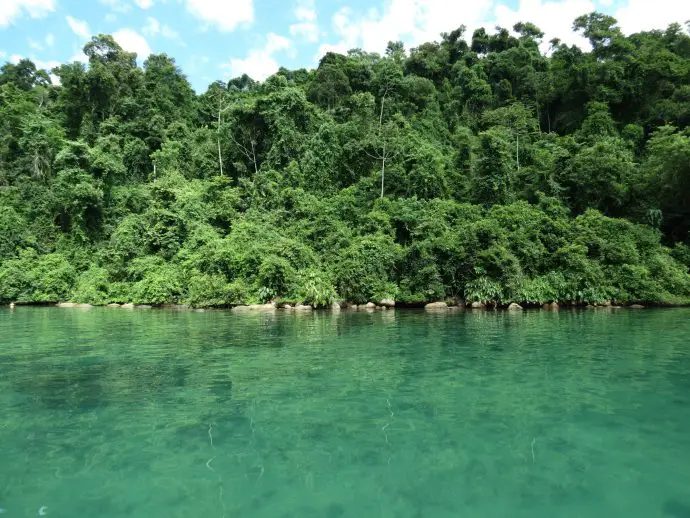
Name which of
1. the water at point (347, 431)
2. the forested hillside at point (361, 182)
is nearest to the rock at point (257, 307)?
the forested hillside at point (361, 182)

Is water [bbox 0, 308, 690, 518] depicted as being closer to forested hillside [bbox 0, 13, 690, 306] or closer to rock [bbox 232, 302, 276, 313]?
rock [bbox 232, 302, 276, 313]

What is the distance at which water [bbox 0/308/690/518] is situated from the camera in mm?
4473

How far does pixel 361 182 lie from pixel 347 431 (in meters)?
32.8

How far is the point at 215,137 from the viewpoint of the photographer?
4228cm

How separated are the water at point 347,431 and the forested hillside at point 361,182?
53.9 feet

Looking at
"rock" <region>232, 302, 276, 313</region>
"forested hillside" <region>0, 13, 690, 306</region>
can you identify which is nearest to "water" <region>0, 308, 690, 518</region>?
"rock" <region>232, 302, 276, 313</region>

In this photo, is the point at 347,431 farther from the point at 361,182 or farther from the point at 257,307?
the point at 361,182

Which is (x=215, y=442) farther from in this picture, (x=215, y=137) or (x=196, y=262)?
(x=215, y=137)

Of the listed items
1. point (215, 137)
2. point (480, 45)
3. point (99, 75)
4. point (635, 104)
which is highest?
point (480, 45)

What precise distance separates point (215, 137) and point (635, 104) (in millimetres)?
38788

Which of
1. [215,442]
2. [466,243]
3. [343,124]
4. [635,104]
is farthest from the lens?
[635,104]

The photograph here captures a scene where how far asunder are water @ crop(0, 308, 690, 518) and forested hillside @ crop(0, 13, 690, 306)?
16.4m

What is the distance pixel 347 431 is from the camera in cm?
636

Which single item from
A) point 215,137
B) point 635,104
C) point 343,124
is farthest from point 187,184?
point 635,104
